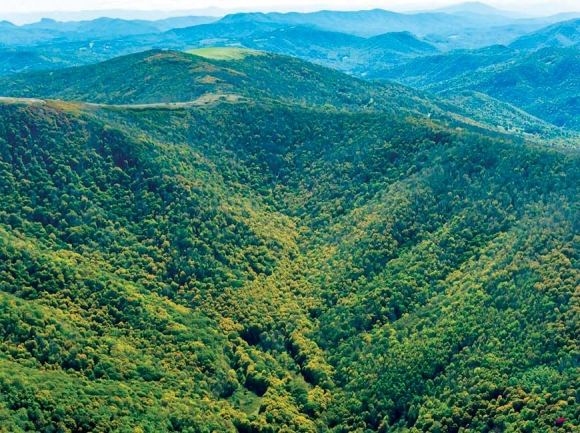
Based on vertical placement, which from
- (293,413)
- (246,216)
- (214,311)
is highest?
(246,216)

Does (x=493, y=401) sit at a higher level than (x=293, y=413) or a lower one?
higher

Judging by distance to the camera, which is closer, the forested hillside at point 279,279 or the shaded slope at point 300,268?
the forested hillside at point 279,279

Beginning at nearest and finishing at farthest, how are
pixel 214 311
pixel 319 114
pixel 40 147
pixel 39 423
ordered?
pixel 39 423 < pixel 214 311 < pixel 40 147 < pixel 319 114

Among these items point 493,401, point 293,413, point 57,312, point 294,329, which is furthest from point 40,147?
point 493,401

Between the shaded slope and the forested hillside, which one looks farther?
the shaded slope

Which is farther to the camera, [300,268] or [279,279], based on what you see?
[300,268]

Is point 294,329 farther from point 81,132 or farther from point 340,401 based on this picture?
point 81,132

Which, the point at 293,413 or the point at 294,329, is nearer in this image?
the point at 293,413

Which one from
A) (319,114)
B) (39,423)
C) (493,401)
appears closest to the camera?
(39,423)
